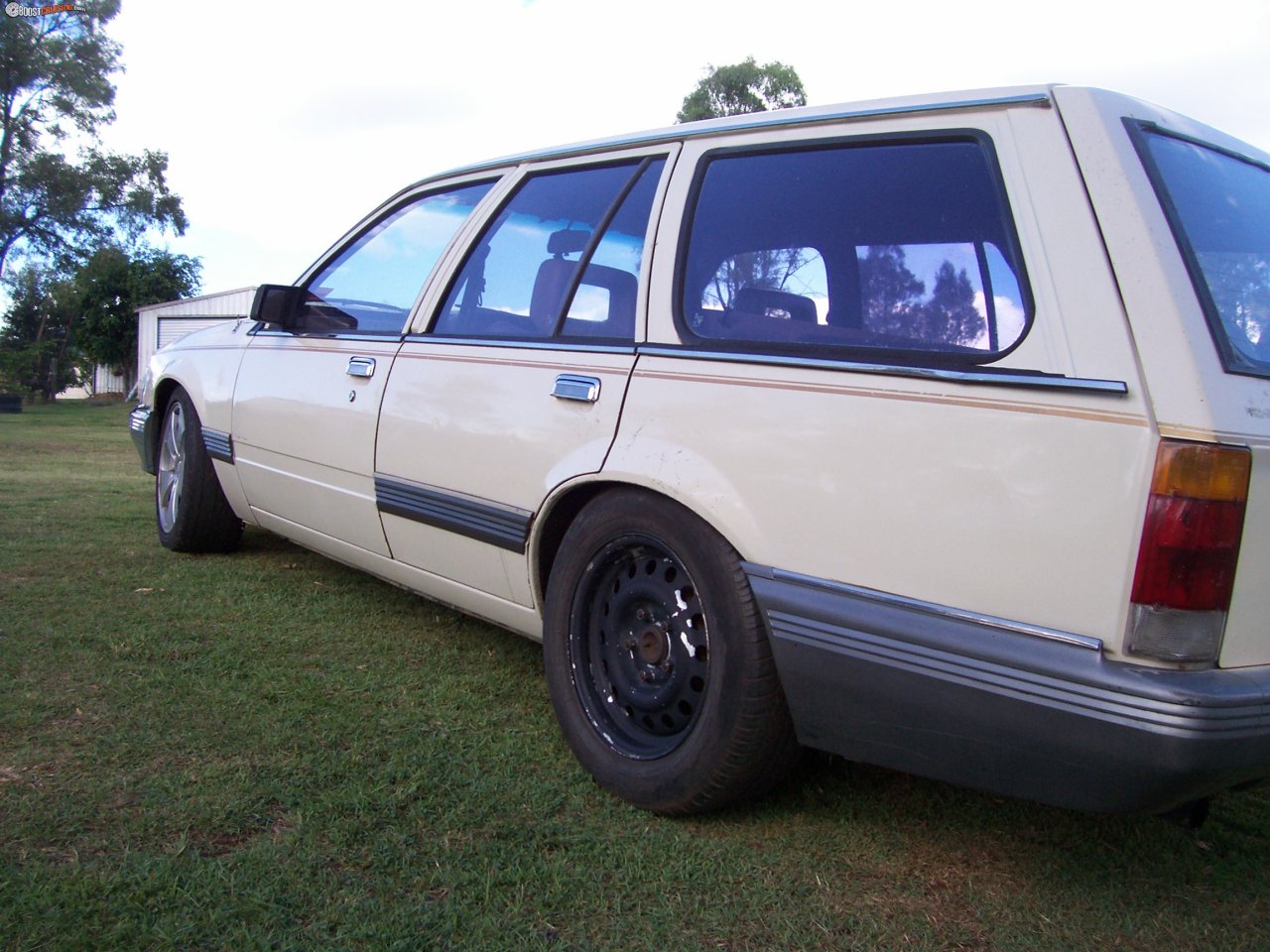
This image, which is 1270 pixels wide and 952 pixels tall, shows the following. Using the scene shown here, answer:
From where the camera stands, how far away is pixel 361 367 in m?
3.62

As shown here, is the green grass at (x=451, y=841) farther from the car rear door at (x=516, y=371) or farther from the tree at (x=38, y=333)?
the tree at (x=38, y=333)

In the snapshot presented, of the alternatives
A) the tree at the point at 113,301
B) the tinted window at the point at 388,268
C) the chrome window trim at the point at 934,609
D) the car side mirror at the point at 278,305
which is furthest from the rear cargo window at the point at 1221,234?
the tree at the point at 113,301

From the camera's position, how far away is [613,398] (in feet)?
8.77

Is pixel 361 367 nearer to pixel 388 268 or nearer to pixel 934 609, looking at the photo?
pixel 388 268

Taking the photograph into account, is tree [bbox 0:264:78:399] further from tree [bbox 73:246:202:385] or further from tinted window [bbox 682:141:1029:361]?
tinted window [bbox 682:141:1029:361]

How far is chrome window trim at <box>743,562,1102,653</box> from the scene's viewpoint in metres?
1.87

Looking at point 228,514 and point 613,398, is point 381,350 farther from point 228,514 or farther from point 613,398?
point 228,514

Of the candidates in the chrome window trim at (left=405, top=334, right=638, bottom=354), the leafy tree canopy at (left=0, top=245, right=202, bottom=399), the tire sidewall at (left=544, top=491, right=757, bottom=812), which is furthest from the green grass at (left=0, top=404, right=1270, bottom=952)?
the leafy tree canopy at (left=0, top=245, right=202, bottom=399)

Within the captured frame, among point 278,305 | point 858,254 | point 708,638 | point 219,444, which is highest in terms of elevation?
point 858,254

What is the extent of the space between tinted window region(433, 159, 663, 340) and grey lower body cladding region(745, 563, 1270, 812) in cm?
101

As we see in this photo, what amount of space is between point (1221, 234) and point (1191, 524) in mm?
710

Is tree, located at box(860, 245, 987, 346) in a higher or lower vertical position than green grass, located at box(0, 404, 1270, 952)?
higher

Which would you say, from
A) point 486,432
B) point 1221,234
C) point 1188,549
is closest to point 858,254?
point 1221,234

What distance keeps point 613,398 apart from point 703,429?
1.11ft
